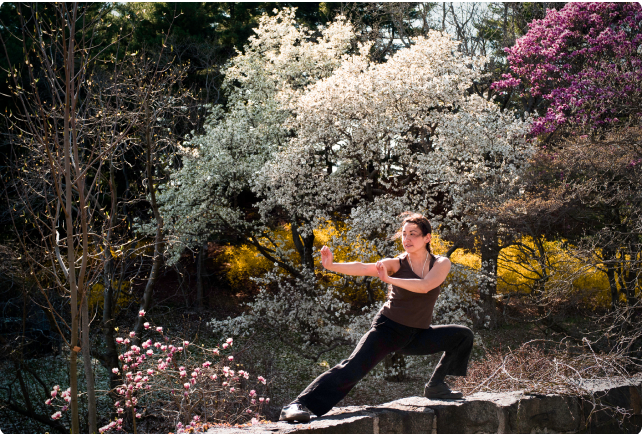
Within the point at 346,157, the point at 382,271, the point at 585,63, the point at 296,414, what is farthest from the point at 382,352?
the point at 585,63

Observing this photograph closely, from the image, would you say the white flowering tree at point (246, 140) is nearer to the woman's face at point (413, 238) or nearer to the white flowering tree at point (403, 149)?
the white flowering tree at point (403, 149)

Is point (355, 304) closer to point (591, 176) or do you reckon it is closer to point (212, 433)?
point (591, 176)

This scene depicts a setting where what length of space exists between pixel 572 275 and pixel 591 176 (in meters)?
1.61

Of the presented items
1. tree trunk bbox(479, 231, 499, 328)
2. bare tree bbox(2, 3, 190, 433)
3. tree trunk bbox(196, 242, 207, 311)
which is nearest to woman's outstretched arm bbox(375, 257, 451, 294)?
bare tree bbox(2, 3, 190, 433)

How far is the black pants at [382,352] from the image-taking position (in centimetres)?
294

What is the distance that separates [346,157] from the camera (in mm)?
9555

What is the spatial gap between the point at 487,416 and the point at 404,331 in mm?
772

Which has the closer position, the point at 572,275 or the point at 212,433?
the point at 212,433

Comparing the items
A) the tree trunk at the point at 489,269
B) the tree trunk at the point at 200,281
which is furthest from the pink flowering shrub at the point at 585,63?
the tree trunk at the point at 200,281

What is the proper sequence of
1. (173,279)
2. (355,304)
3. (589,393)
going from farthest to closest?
(173,279), (355,304), (589,393)

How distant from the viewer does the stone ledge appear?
9.26ft

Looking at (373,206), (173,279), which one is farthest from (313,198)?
(173,279)

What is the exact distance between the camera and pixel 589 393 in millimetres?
3500

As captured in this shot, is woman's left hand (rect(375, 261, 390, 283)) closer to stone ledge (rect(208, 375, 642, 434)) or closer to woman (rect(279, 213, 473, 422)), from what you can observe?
woman (rect(279, 213, 473, 422))
